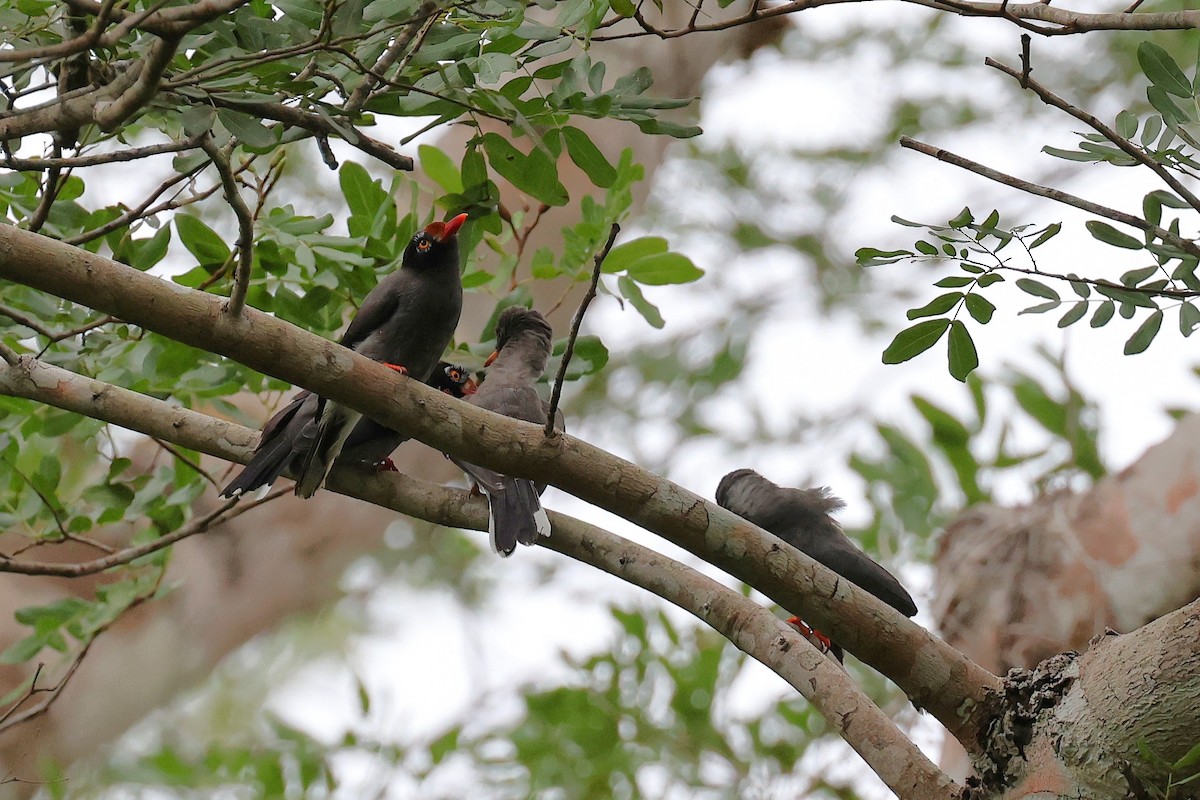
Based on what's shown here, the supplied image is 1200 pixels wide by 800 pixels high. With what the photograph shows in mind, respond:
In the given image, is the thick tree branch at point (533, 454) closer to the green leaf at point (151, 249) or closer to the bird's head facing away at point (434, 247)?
the green leaf at point (151, 249)

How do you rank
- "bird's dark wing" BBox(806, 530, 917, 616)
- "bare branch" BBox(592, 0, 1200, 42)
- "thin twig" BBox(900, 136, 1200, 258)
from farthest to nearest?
"bird's dark wing" BBox(806, 530, 917, 616)
"bare branch" BBox(592, 0, 1200, 42)
"thin twig" BBox(900, 136, 1200, 258)

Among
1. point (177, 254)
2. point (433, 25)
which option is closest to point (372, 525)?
point (177, 254)

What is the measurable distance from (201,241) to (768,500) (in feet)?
7.45

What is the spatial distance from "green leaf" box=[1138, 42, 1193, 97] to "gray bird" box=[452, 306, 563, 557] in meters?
1.45

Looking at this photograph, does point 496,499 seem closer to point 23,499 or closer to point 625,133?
point 23,499

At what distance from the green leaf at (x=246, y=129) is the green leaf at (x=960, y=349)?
4.25 ft

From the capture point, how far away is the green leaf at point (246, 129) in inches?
76.9

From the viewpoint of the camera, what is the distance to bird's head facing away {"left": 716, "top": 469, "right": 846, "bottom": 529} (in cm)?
424

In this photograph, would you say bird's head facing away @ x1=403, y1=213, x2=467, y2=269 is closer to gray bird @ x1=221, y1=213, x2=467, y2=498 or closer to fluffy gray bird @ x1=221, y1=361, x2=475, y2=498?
gray bird @ x1=221, y1=213, x2=467, y2=498

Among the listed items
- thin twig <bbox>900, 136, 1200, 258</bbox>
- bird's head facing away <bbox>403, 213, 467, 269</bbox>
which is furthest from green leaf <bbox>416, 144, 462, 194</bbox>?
thin twig <bbox>900, 136, 1200, 258</bbox>

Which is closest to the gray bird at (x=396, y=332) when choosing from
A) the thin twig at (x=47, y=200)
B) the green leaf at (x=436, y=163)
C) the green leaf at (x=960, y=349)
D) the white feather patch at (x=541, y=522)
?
the green leaf at (x=436, y=163)

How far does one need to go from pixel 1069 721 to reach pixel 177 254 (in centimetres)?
621

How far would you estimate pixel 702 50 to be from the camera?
610cm

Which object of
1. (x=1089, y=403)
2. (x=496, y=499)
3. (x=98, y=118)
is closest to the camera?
(x=98, y=118)
